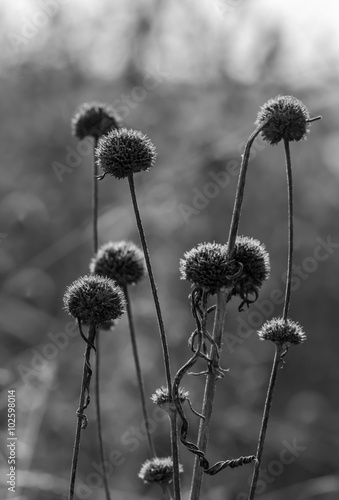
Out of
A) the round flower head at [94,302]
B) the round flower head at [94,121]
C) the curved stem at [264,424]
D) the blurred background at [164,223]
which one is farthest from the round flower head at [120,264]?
the blurred background at [164,223]

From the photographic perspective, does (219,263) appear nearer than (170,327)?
Yes

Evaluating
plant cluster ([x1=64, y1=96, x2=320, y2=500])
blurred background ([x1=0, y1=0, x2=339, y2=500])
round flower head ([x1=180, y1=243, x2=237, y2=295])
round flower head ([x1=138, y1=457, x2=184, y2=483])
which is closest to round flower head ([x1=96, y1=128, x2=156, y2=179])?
plant cluster ([x1=64, y1=96, x2=320, y2=500])

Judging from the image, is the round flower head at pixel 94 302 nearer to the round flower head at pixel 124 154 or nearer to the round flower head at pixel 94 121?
the round flower head at pixel 124 154

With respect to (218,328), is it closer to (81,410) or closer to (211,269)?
(211,269)

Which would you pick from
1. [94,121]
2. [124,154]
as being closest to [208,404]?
[124,154]

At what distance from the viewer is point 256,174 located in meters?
6.38

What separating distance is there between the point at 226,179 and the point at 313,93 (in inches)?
41.8

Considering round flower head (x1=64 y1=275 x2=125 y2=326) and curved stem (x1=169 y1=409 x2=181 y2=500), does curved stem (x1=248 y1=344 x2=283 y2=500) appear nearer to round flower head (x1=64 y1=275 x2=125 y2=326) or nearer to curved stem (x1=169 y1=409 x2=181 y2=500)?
curved stem (x1=169 y1=409 x2=181 y2=500)

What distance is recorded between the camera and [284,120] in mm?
1390

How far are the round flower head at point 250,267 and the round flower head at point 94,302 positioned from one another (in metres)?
0.28

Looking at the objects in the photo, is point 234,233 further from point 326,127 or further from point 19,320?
point 326,127

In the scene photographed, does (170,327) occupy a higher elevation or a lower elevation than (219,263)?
higher

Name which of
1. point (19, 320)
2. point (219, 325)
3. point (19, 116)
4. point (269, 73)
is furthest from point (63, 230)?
point (219, 325)

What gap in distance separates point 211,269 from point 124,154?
320mm
